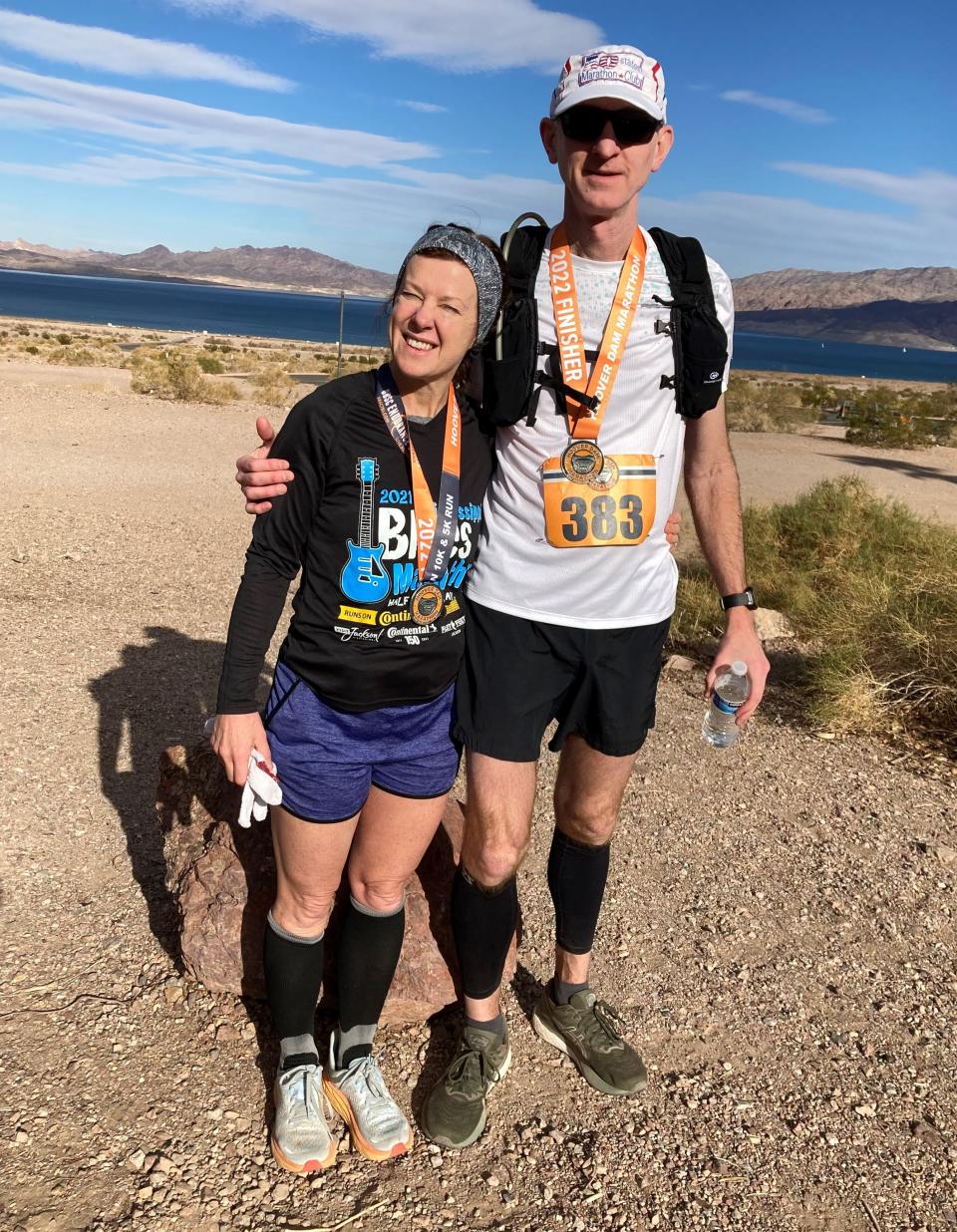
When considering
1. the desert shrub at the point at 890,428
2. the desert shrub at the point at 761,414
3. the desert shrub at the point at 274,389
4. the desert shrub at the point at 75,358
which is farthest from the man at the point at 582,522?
the desert shrub at the point at 75,358

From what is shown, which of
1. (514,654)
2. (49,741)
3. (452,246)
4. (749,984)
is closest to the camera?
(452,246)

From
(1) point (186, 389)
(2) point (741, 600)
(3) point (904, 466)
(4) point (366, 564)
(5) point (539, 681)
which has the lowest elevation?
(3) point (904, 466)

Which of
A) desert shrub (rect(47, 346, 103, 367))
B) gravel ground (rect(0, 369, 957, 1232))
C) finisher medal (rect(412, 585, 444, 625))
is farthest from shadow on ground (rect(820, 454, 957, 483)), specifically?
desert shrub (rect(47, 346, 103, 367))

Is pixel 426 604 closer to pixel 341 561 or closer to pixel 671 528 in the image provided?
pixel 341 561

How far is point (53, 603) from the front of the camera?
608cm

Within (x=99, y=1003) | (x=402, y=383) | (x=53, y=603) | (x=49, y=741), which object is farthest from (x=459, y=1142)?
(x=53, y=603)

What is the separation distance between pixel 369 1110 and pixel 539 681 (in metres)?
1.10

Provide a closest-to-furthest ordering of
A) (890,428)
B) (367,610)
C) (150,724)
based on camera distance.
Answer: (367,610) → (150,724) → (890,428)

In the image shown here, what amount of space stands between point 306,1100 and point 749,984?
5.02ft

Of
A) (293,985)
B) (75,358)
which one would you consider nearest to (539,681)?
(293,985)

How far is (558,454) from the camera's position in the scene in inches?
81.8

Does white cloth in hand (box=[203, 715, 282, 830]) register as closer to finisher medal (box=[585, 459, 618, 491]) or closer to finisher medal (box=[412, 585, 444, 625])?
finisher medal (box=[412, 585, 444, 625])

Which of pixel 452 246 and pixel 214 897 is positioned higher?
pixel 452 246

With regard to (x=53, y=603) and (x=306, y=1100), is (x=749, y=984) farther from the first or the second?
(x=53, y=603)
